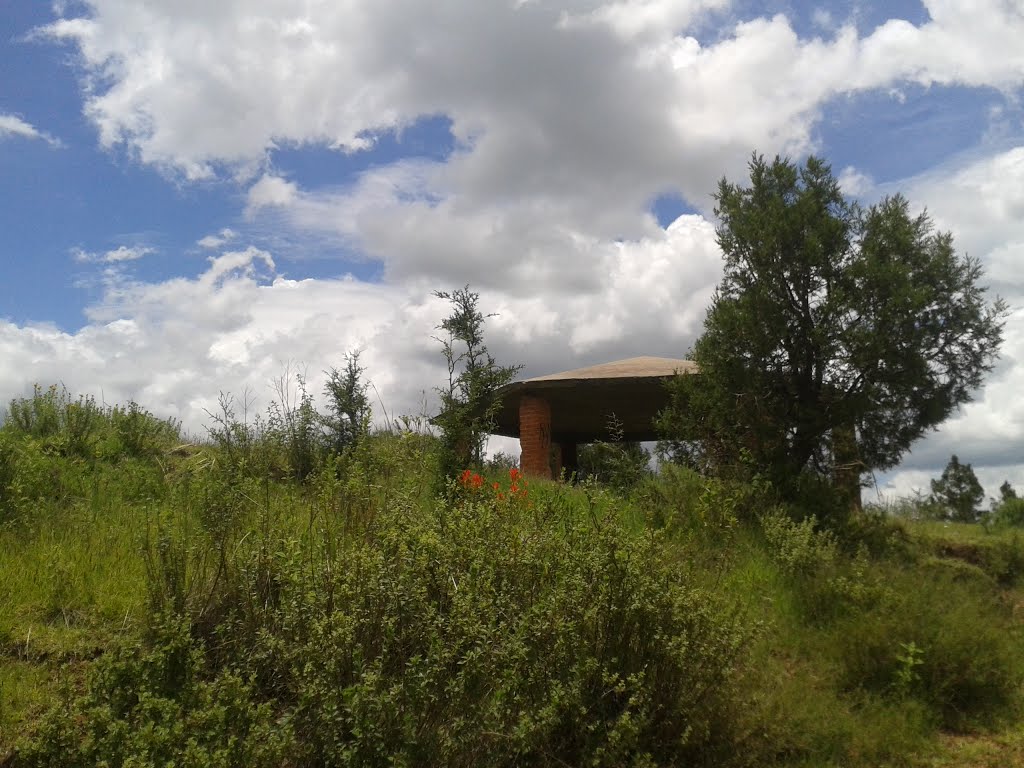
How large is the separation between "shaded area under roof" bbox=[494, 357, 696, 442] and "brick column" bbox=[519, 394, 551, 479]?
0.54 ft

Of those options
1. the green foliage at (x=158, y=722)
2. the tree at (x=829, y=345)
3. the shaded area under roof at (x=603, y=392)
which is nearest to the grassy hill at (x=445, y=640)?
the green foliage at (x=158, y=722)

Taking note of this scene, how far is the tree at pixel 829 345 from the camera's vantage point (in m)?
9.08

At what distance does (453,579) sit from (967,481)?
54.1 ft

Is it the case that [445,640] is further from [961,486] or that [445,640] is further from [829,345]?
[961,486]

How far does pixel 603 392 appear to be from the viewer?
12008mm

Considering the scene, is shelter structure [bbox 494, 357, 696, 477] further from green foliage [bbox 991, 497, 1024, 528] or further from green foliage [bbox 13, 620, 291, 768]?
green foliage [bbox 13, 620, 291, 768]

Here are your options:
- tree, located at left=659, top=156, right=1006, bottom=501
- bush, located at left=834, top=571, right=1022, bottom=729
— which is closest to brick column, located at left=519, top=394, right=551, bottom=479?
tree, located at left=659, top=156, right=1006, bottom=501

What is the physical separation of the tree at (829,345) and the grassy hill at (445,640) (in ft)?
7.70

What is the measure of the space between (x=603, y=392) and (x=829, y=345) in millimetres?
3748

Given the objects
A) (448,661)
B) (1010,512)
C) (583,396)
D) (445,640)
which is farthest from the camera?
(1010,512)

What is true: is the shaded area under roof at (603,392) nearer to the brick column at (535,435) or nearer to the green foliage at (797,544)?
the brick column at (535,435)

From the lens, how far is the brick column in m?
11.9

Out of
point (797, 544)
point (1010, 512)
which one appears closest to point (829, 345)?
point (797, 544)

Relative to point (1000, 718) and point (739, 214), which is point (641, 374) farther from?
point (1000, 718)
